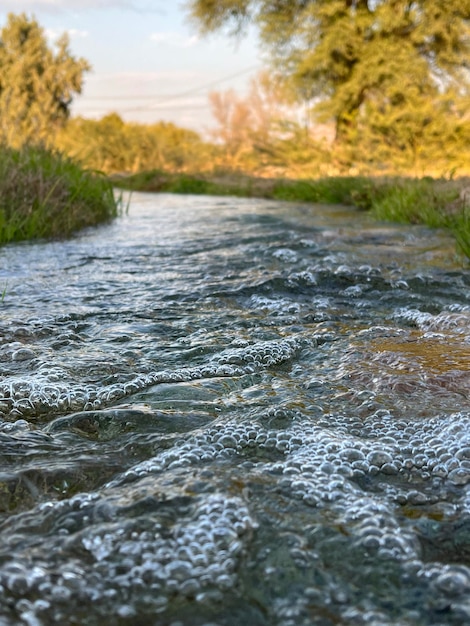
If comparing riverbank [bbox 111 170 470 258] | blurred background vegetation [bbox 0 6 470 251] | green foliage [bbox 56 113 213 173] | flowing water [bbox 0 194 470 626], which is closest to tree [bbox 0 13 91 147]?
green foliage [bbox 56 113 213 173]

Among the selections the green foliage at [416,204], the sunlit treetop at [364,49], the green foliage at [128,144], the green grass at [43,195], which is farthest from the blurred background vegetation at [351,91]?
the green foliage at [128,144]

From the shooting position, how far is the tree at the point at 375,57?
1360 centimetres

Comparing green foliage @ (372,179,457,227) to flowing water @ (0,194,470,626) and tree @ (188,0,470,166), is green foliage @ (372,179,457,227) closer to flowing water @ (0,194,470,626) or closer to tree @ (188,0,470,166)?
A: flowing water @ (0,194,470,626)

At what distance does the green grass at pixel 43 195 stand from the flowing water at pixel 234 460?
2.08 metres

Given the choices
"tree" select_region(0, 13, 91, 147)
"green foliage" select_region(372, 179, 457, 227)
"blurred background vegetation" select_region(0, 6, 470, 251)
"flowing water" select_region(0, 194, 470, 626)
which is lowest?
"flowing water" select_region(0, 194, 470, 626)

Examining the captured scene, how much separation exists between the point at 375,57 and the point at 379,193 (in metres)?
7.55

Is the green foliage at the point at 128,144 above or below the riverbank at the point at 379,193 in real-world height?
above

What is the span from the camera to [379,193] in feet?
25.1

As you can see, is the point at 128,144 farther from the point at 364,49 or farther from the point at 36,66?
the point at 364,49

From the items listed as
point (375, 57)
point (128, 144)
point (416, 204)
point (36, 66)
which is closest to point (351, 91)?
point (375, 57)

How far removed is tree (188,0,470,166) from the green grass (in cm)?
952

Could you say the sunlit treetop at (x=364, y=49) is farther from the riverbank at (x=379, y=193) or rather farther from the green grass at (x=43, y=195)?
the green grass at (x=43, y=195)

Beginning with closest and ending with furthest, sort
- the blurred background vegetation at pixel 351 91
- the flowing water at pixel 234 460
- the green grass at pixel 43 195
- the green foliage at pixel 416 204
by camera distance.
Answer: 1. the flowing water at pixel 234 460
2. the green grass at pixel 43 195
3. the green foliage at pixel 416 204
4. the blurred background vegetation at pixel 351 91

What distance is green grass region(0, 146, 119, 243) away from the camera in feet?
14.9
